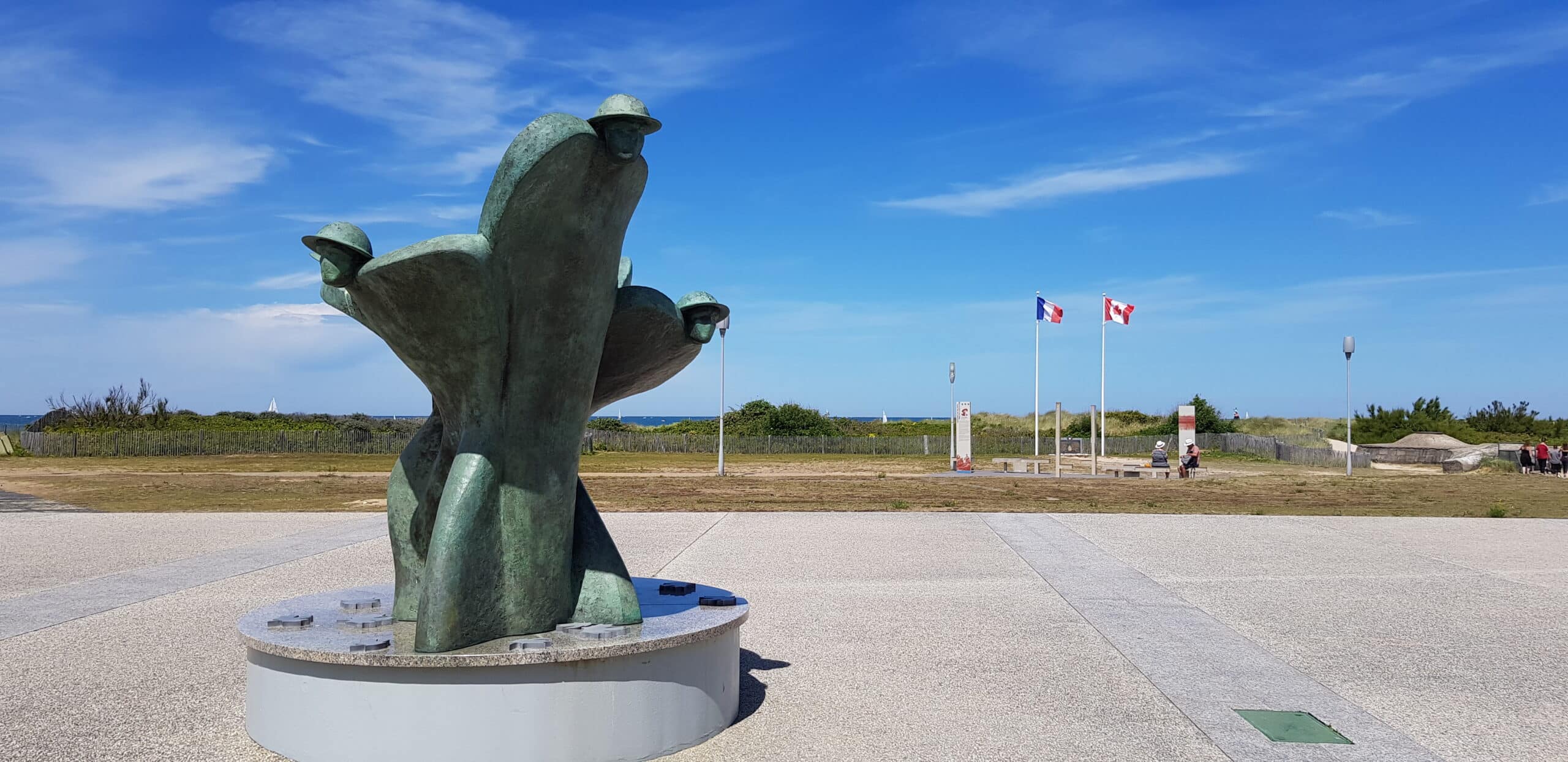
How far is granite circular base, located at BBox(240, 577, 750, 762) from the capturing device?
454 cm

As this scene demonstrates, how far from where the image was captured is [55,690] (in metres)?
6.05

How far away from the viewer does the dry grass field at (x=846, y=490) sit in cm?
1956

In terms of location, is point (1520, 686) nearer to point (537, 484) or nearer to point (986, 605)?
point (986, 605)

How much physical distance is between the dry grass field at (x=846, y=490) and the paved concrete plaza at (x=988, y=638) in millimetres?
4942

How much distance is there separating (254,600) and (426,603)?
207 inches

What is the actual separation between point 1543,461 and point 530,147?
38.2 meters

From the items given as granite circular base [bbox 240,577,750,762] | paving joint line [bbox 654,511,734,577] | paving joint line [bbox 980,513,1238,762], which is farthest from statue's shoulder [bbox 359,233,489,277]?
paving joint line [bbox 654,511,734,577]

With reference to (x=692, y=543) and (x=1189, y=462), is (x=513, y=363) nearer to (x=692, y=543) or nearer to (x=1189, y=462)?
(x=692, y=543)

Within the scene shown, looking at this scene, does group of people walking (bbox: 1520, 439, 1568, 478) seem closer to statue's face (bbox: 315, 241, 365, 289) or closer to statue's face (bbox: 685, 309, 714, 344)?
statue's face (bbox: 685, 309, 714, 344)

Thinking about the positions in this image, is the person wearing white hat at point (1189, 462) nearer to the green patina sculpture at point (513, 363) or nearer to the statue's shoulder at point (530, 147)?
the green patina sculpture at point (513, 363)

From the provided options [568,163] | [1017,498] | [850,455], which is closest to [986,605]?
[568,163]

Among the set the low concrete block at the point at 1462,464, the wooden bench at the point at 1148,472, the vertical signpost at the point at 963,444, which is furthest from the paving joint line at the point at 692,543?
the low concrete block at the point at 1462,464

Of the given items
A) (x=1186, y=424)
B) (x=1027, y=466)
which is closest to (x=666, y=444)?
(x=1027, y=466)

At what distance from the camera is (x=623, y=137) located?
4.89m
